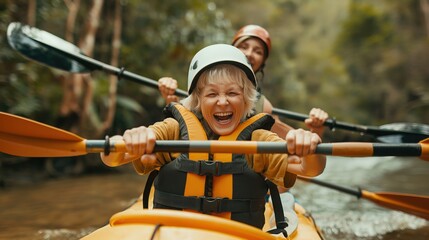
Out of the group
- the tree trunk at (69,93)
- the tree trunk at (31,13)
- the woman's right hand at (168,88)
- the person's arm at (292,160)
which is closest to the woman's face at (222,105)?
the person's arm at (292,160)

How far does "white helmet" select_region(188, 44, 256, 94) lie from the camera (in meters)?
1.86

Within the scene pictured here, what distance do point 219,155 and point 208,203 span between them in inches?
8.0

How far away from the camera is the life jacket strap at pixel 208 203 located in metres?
1.71

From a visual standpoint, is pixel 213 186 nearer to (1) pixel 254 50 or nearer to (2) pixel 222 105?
(2) pixel 222 105

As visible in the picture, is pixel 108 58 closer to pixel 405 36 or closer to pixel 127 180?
pixel 127 180

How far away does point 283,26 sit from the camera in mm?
23375

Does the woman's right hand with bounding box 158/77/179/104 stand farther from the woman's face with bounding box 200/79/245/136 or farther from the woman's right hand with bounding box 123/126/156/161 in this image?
the woman's right hand with bounding box 123/126/156/161

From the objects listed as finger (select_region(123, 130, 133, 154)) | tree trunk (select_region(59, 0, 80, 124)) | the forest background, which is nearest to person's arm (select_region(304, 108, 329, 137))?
finger (select_region(123, 130, 133, 154))

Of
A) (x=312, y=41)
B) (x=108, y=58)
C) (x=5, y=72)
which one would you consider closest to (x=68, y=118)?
(x=5, y=72)

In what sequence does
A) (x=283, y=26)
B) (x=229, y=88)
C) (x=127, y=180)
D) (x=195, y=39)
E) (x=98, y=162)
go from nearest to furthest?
1. (x=229, y=88)
2. (x=127, y=180)
3. (x=98, y=162)
4. (x=195, y=39)
5. (x=283, y=26)

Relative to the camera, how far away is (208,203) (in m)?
1.71

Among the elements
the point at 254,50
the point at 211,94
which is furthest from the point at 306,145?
the point at 254,50

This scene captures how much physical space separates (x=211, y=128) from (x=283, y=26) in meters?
22.3

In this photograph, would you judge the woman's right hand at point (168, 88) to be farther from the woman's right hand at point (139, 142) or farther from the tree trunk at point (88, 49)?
the tree trunk at point (88, 49)
